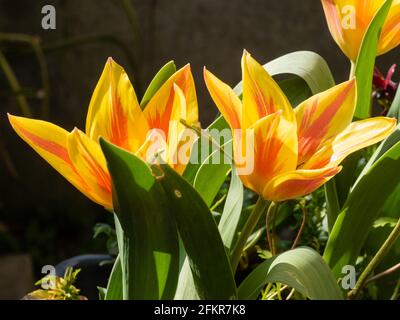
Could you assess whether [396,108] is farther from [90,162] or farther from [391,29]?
[90,162]

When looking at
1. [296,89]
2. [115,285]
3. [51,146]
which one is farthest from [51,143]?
[296,89]

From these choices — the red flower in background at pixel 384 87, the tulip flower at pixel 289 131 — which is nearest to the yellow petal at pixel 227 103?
the tulip flower at pixel 289 131

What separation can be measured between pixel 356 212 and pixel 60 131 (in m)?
0.18

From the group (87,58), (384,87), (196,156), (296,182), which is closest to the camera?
(296,182)

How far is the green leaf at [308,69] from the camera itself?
0.57 meters

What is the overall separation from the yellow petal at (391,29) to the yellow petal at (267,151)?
6.2 inches

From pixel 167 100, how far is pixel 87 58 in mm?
2109

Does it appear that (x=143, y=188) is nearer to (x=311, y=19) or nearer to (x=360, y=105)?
(x=360, y=105)

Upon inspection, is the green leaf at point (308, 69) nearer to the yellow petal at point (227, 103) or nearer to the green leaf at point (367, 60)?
the green leaf at point (367, 60)

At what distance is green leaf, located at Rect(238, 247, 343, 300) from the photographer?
0.42m

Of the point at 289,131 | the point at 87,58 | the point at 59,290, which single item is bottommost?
the point at 59,290

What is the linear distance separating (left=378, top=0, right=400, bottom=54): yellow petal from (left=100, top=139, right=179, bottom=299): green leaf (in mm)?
210

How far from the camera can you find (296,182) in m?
0.43

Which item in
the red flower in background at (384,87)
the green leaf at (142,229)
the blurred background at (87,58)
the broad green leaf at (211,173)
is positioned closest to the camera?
the green leaf at (142,229)
